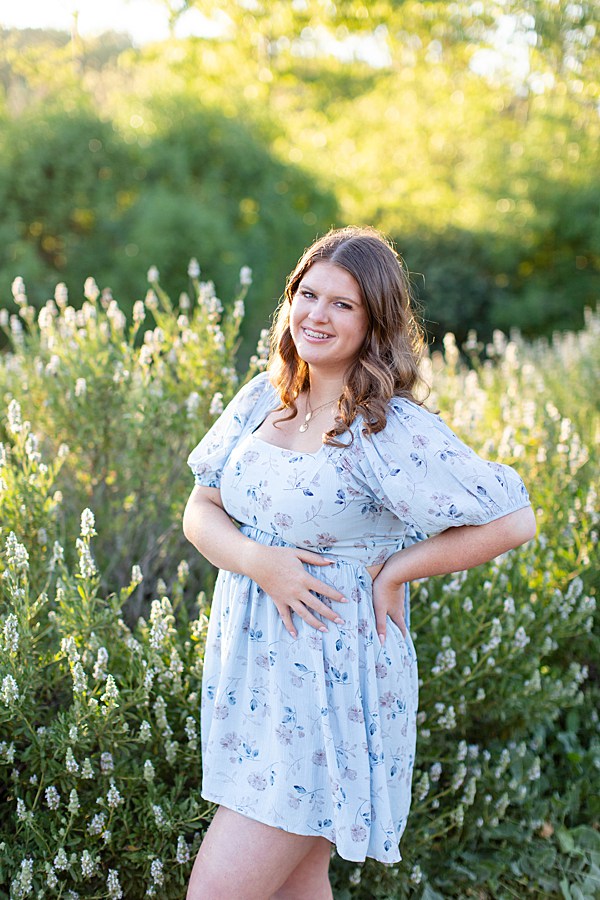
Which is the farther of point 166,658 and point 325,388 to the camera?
point 166,658

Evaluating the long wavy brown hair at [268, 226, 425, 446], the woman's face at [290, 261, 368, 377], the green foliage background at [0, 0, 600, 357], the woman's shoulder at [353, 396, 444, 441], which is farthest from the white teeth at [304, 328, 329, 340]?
the green foliage background at [0, 0, 600, 357]

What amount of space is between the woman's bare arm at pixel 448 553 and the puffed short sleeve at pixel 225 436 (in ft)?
1.56

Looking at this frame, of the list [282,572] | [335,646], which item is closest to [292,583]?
[282,572]

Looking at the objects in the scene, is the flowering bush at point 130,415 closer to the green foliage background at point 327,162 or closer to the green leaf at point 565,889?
the green leaf at point 565,889

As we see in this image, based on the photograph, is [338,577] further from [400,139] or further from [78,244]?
[400,139]

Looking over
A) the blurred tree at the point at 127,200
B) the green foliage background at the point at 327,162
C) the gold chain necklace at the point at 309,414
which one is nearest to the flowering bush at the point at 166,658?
the gold chain necklace at the point at 309,414

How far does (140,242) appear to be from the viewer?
9.29 meters

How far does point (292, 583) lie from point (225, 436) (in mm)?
455

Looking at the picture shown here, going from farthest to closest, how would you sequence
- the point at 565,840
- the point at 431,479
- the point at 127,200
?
the point at 127,200
the point at 565,840
the point at 431,479

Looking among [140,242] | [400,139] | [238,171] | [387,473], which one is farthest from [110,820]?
[400,139]

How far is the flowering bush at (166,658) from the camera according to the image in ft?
7.41

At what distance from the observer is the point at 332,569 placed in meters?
1.94

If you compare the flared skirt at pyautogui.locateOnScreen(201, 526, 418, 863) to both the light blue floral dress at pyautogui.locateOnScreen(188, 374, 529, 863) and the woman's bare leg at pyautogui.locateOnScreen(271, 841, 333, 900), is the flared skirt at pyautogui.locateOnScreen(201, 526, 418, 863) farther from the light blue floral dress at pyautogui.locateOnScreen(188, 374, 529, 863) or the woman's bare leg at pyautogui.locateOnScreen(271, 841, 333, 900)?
the woman's bare leg at pyautogui.locateOnScreen(271, 841, 333, 900)

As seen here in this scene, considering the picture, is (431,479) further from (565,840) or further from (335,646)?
(565,840)
